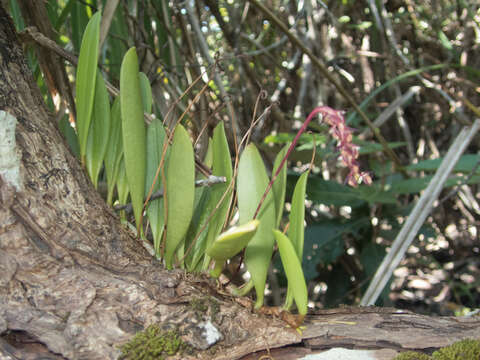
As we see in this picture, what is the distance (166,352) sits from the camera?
1.63ft

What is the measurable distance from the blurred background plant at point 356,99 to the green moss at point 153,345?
0.71 metres

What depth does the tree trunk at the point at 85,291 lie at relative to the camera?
50 cm

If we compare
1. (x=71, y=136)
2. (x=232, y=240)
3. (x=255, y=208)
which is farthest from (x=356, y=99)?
(x=232, y=240)

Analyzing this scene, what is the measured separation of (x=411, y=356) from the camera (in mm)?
514

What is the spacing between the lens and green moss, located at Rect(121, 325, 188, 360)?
485mm

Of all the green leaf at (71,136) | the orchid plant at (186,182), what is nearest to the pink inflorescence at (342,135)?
the orchid plant at (186,182)

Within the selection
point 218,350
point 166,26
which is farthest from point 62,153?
point 166,26

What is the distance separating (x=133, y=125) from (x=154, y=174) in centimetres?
10

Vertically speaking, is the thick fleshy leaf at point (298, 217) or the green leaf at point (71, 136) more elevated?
the green leaf at point (71, 136)

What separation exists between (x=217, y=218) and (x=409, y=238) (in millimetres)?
527

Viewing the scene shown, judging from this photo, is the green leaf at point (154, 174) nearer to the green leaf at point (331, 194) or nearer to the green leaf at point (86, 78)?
the green leaf at point (86, 78)

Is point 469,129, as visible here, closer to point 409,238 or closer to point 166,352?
point 409,238

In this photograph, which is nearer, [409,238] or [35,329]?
[35,329]

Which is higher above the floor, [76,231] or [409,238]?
[76,231]
